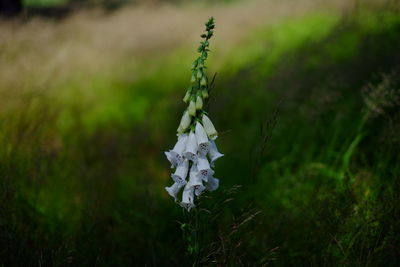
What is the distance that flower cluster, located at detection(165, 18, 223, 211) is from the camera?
1567 mm

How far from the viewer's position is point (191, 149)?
1555mm

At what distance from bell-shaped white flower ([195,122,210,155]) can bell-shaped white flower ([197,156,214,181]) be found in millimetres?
37

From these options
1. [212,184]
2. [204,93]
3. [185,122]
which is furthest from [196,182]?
[204,93]

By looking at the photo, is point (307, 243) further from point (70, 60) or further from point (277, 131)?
point (70, 60)

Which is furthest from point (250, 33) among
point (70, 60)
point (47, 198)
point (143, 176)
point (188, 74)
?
point (47, 198)

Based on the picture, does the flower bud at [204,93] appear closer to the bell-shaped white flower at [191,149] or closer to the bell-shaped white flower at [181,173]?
the bell-shaped white flower at [191,149]

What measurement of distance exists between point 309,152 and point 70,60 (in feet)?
11.4

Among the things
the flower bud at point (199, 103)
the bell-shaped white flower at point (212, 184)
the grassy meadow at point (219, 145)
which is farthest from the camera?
the grassy meadow at point (219, 145)

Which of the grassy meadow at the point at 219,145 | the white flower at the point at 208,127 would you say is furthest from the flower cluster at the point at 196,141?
the grassy meadow at the point at 219,145

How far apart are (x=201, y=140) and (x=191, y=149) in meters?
0.06

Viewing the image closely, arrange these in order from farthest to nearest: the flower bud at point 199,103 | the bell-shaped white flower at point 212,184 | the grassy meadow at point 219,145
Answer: the grassy meadow at point 219,145 → the bell-shaped white flower at point 212,184 → the flower bud at point 199,103

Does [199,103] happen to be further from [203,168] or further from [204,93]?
[203,168]

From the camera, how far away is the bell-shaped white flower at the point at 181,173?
5.24ft

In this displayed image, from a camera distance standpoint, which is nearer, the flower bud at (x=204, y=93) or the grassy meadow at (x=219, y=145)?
the flower bud at (x=204, y=93)
